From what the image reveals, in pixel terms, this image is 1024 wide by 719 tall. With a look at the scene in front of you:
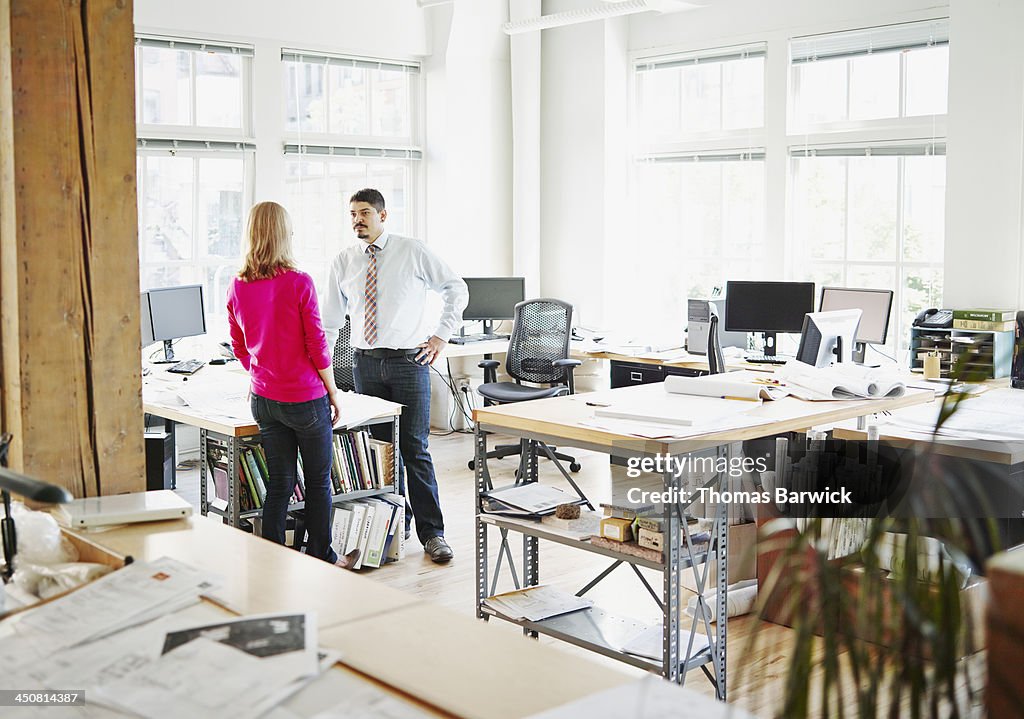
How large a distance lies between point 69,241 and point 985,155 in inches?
191

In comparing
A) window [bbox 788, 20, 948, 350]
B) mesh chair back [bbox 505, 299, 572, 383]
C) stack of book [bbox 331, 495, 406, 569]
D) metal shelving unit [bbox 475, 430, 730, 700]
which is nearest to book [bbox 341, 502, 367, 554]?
stack of book [bbox 331, 495, 406, 569]

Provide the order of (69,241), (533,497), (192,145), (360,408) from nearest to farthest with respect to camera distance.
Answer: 1. (69,241)
2. (533,497)
3. (360,408)
4. (192,145)

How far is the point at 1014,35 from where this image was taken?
220 inches

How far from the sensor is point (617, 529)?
10.8 ft

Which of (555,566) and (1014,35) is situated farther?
(1014,35)

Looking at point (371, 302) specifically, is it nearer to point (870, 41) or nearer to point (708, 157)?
point (708, 157)

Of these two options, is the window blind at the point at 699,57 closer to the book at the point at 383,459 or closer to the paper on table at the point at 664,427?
the book at the point at 383,459

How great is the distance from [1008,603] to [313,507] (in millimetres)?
3458

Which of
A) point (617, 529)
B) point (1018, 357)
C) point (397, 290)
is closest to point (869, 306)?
point (1018, 357)

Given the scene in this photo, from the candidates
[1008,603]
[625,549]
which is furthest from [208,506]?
[1008,603]

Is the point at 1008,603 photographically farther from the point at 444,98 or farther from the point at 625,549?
the point at 444,98

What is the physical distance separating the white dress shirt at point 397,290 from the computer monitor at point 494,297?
253 cm

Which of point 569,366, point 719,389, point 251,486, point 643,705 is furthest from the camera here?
point 569,366

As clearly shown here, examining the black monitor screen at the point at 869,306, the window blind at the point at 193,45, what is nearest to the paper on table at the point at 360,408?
the black monitor screen at the point at 869,306
